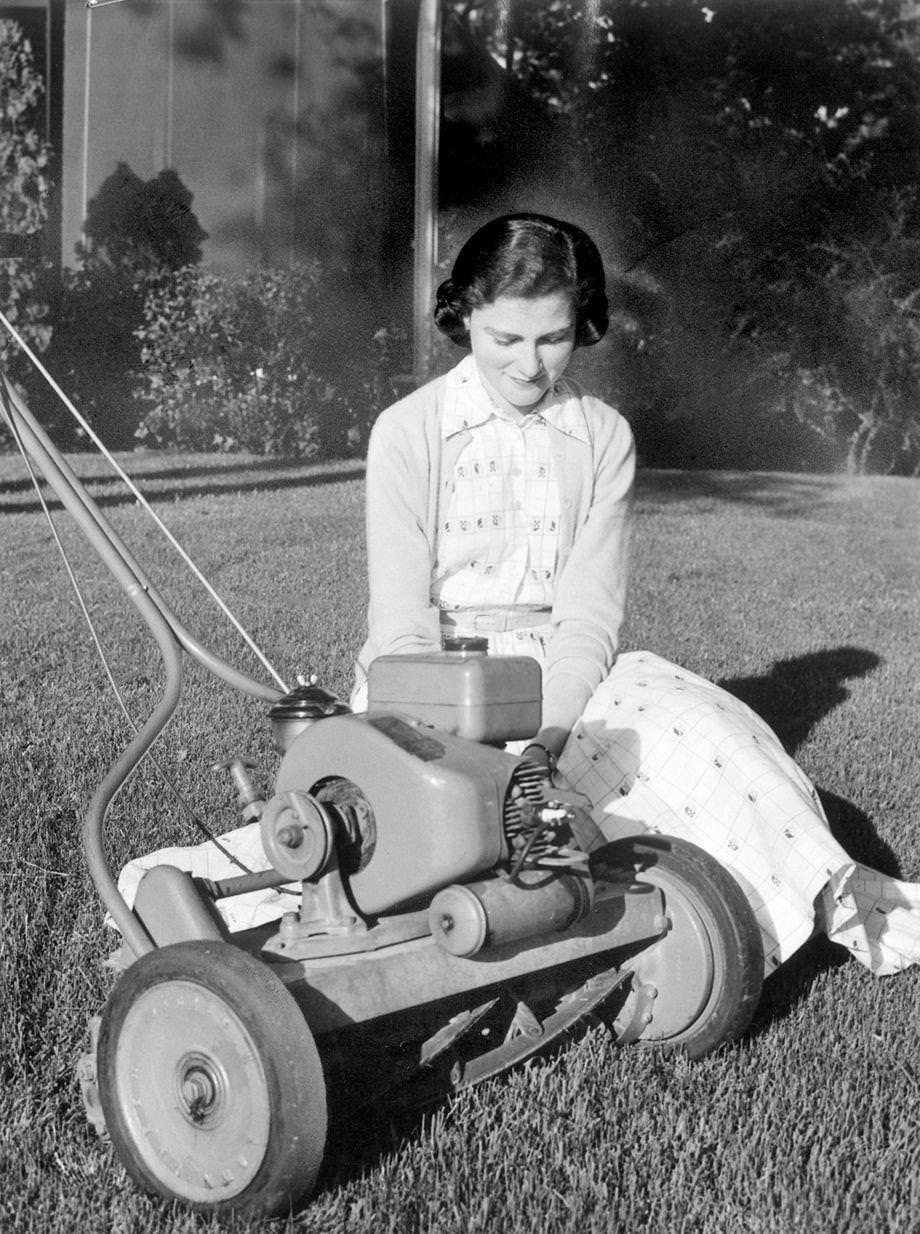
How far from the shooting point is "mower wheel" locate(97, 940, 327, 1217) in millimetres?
1904

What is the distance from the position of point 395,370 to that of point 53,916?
742cm

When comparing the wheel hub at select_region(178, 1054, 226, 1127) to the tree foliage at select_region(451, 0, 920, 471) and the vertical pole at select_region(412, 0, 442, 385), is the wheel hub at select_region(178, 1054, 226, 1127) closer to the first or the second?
the vertical pole at select_region(412, 0, 442, 385)

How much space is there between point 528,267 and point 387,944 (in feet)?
4.45

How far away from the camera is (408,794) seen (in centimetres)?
207

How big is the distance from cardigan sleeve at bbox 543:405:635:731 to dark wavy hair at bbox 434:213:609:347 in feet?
1.03

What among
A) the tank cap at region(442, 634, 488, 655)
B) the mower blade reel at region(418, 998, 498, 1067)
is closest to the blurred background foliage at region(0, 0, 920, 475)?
the tank cap at region(442, 634, 488, 655)

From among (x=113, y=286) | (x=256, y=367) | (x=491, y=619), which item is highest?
(x=113, y=286)

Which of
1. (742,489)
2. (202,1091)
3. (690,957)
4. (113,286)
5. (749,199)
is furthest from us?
(742,489)

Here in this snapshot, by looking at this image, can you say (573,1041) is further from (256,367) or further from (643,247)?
(643,247)

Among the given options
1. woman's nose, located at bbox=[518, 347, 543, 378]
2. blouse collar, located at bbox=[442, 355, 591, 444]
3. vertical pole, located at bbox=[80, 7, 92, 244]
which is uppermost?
vertical pole, located at bbox=[80, 7, 92, 244]

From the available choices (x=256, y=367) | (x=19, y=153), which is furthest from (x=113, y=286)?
(x=19, y=153)

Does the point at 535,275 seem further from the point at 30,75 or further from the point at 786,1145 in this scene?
the point at 30,75

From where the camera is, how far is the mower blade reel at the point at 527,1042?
7.48 ft

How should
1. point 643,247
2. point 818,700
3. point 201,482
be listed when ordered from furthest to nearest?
point 643,247, point 201,482, point 818,700
